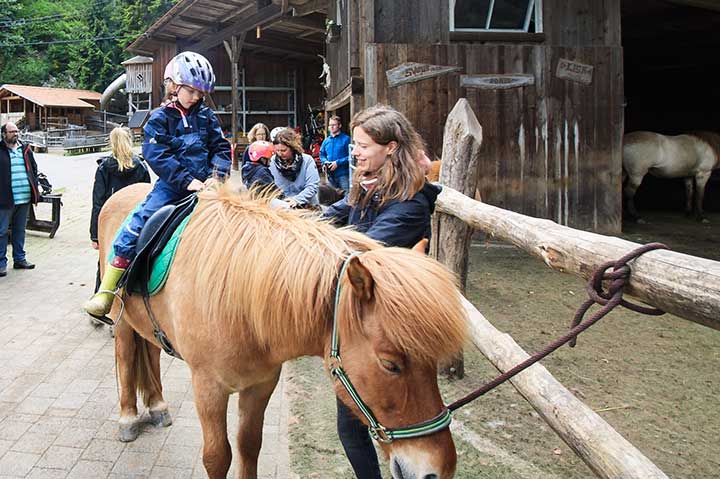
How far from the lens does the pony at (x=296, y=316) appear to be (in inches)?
67.8

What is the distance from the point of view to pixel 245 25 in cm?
1351

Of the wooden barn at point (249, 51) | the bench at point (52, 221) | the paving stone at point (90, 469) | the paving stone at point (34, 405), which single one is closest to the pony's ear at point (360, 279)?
the paving stone at point (90, 469)

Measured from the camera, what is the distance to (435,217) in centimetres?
465

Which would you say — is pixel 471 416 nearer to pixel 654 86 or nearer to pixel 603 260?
pixel 603 260

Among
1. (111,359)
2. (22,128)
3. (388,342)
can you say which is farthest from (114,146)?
(22,128)

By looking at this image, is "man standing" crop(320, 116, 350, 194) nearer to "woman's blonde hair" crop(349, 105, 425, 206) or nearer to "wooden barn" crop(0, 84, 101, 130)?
"woman's blonde hair" crop(349, 105, 425, 206)

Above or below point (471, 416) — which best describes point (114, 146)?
above

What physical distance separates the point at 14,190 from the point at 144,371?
5.51 m

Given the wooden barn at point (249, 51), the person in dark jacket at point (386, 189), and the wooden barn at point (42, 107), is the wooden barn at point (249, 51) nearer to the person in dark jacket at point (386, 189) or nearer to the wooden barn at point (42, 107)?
the person in dark jacket at point (386, 189)

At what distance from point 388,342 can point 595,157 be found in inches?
305

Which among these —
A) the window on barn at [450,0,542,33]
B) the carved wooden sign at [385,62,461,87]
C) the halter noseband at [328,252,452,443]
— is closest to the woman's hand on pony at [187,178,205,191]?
the halter noseband at [328,252,452,443]

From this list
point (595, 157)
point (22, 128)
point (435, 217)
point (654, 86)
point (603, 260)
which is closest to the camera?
point (603, 260)

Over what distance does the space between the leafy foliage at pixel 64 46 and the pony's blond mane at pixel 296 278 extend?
45.9 m

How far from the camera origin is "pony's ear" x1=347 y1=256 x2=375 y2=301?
5.62 ft
